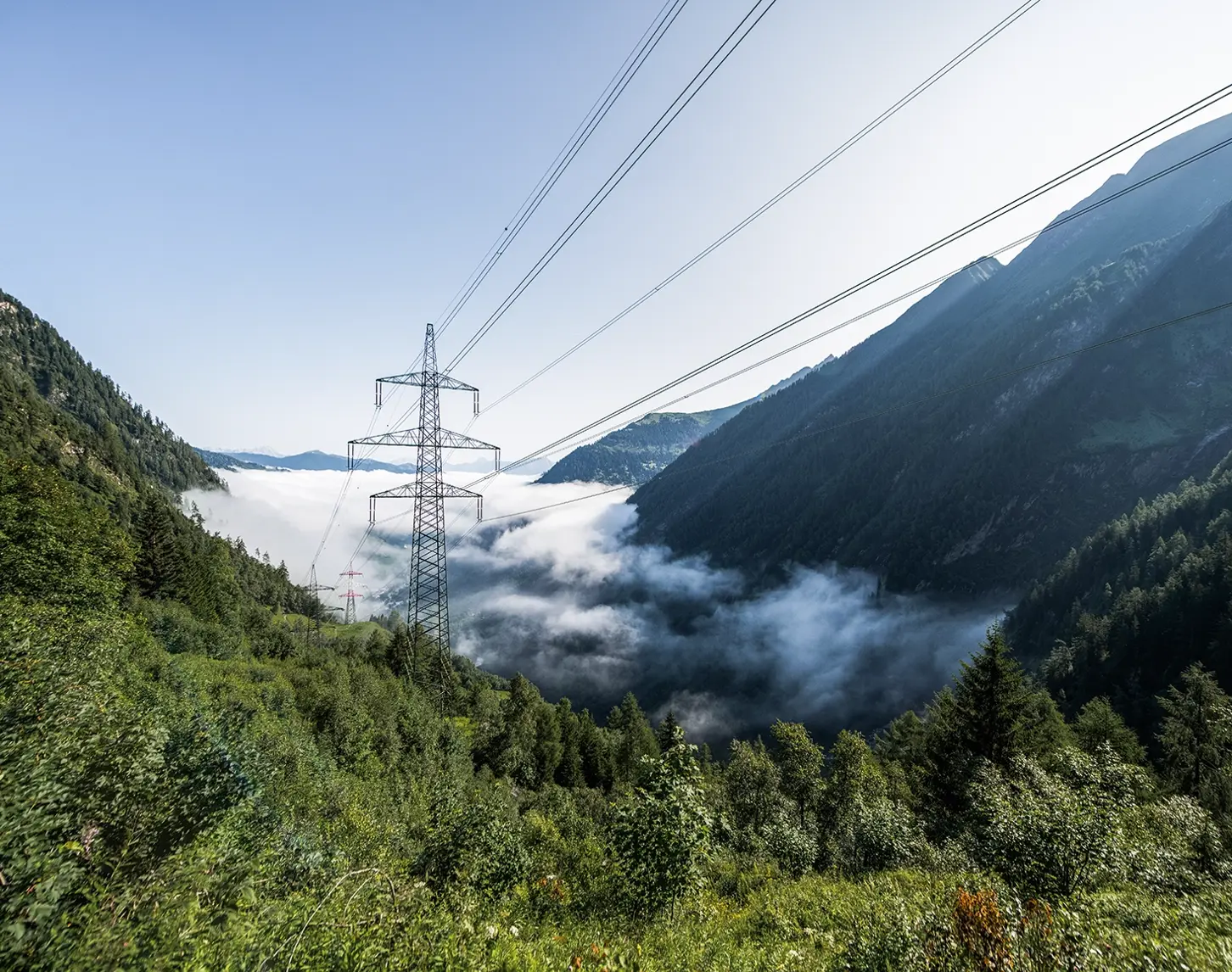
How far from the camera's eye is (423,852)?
83.4 ft

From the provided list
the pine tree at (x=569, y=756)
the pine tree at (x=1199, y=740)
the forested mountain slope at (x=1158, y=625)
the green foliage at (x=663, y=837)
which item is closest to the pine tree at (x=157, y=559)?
the pine tree at (x=569, y=756)

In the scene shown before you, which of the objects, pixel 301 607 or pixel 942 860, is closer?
pixel 942 860

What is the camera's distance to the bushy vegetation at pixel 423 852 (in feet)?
28.4

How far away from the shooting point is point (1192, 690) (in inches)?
2589

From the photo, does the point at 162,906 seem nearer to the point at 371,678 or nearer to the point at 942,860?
the point at 942,860

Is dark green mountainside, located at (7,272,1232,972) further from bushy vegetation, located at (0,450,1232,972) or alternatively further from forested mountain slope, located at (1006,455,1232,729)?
forested mountain slope, located at (1006,455,1232,729)

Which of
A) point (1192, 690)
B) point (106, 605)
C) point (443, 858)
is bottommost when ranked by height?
point (1192, 690)

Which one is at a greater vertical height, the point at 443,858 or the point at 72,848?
the point at 72,848

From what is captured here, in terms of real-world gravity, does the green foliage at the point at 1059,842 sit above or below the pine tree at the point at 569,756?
above

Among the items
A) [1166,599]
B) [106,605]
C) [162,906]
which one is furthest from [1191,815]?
[1166,599]

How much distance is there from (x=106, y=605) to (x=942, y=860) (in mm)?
61661

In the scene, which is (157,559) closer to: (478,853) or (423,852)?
(423,852)

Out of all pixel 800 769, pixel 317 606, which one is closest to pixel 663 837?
pixel 800 769

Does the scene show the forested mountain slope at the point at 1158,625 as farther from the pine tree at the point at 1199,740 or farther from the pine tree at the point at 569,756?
the pine tree at the point at 569,756
